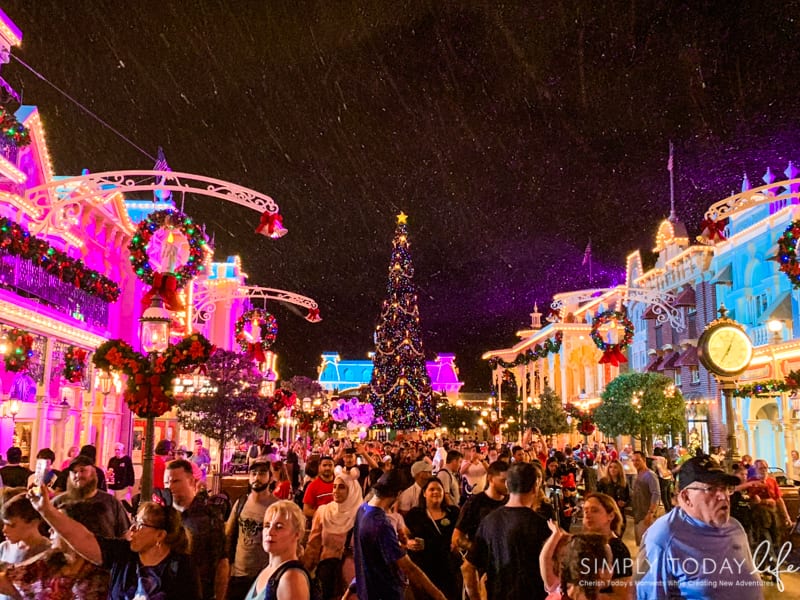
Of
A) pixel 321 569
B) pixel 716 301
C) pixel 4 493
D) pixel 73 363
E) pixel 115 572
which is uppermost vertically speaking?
pixel 716 301

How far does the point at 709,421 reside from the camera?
37.0 m

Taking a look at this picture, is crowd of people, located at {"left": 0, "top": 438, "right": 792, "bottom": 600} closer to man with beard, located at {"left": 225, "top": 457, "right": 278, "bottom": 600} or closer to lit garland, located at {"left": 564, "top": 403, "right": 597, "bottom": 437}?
man with beard, located at {"left": 225, "top": 457, "right": 278, "bottom": 600}

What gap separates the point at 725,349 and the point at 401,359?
125ft

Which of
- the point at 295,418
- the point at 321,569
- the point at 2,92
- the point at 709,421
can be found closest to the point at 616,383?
the point at 709,421

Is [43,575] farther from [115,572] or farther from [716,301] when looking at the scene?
[716,301]

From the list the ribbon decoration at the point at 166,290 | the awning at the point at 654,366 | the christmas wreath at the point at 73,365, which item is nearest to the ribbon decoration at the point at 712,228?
the ribbon decoration at the point at 166,290

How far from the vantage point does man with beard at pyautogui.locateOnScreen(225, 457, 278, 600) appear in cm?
672

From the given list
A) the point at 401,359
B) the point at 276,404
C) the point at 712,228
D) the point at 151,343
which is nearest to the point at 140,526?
the point at 151,343

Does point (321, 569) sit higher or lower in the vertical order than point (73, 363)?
A: lower

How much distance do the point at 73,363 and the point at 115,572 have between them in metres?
21.6

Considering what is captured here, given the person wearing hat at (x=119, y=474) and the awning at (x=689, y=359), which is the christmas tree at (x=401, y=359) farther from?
the person wearing hat at (x=119, y=474)

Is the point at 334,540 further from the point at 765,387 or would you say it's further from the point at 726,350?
the point at 765,387

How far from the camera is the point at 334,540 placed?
23.8 ft

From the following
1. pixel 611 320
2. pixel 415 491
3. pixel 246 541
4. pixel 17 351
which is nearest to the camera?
pixel 246 541
